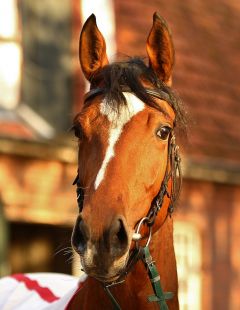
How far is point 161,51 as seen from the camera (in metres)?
4.42

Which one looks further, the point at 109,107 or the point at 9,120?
the point at 9,120

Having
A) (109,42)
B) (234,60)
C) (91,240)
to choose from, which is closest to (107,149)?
(91,240)

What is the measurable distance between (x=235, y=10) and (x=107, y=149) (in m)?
10.3

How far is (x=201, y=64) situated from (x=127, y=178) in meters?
8.47

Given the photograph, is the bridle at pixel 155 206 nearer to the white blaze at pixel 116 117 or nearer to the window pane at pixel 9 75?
the white blaze at pixel 116 117

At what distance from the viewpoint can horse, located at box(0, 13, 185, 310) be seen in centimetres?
379

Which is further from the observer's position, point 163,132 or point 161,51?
point 161,51

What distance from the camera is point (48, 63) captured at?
11.1 metres

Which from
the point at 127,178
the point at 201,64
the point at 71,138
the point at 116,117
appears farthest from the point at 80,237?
the point at 201,64

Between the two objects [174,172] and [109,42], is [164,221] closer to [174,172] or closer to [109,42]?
[174,172]

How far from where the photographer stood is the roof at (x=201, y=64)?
11672 mm

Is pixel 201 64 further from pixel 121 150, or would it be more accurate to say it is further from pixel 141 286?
pixel 121 150

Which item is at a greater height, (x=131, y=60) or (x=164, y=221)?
(x=131, y=60)

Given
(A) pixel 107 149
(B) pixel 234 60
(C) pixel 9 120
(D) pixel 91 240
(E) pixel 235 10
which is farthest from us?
(E) pixel 235 10
